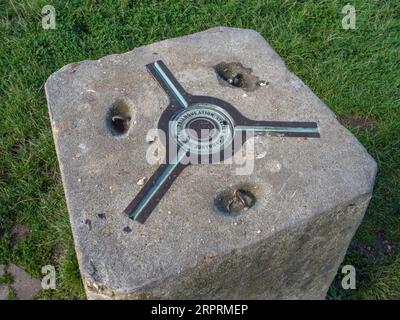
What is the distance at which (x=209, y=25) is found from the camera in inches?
154

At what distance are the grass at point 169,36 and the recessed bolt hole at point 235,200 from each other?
1157 mm

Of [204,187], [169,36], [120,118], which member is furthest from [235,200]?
[169,36]

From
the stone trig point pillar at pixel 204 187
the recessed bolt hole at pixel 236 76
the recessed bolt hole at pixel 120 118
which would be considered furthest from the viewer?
the recessed bolt hole at pixel 236 76

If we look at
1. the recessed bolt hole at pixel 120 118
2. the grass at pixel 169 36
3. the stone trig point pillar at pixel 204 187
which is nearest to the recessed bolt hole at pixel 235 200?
the stone trig point pillar at pixel 204 187

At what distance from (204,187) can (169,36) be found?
83.8 inches

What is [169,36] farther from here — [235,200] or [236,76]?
[235,200]

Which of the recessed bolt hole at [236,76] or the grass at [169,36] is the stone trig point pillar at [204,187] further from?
the grass at [169,36]

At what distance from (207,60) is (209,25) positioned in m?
1.51

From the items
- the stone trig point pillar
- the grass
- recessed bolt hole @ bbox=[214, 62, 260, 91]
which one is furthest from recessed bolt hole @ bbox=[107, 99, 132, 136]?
the grass

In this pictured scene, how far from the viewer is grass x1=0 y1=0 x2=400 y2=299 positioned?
2939 mm

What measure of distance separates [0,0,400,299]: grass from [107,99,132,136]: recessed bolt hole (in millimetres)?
922

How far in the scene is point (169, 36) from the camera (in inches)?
152

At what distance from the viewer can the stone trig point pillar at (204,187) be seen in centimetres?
187
